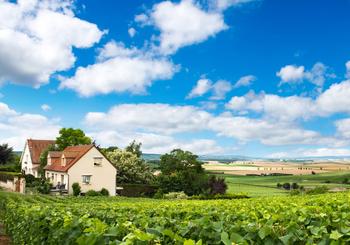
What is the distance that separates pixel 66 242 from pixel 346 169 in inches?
3994

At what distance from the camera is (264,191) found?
72.9 meters

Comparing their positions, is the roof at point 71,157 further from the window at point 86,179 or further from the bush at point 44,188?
the bush at point 44,188

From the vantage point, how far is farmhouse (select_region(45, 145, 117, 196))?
220 ft

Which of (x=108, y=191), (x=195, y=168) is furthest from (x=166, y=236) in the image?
(x=195, y=168)

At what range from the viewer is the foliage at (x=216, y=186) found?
6888cm

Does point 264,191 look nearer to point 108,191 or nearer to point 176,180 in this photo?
point 176,180

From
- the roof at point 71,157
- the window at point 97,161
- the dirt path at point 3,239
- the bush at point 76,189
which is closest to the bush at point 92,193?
the bush at point 76,189

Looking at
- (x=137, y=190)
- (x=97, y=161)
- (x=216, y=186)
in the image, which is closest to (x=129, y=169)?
(x=137, y=190)

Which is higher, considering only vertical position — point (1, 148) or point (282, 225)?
point (1, 148)

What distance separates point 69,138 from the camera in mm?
93438

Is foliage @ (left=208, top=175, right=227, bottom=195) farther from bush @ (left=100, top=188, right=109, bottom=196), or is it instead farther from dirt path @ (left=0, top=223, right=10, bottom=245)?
dirt path @ (left=0, top=223, right=10, bottom=245)

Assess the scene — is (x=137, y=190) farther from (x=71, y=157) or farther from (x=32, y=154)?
(x=32, y=154)

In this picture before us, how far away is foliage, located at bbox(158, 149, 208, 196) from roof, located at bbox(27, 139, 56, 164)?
25670 millimetres

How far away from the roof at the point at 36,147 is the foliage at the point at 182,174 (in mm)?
25670
